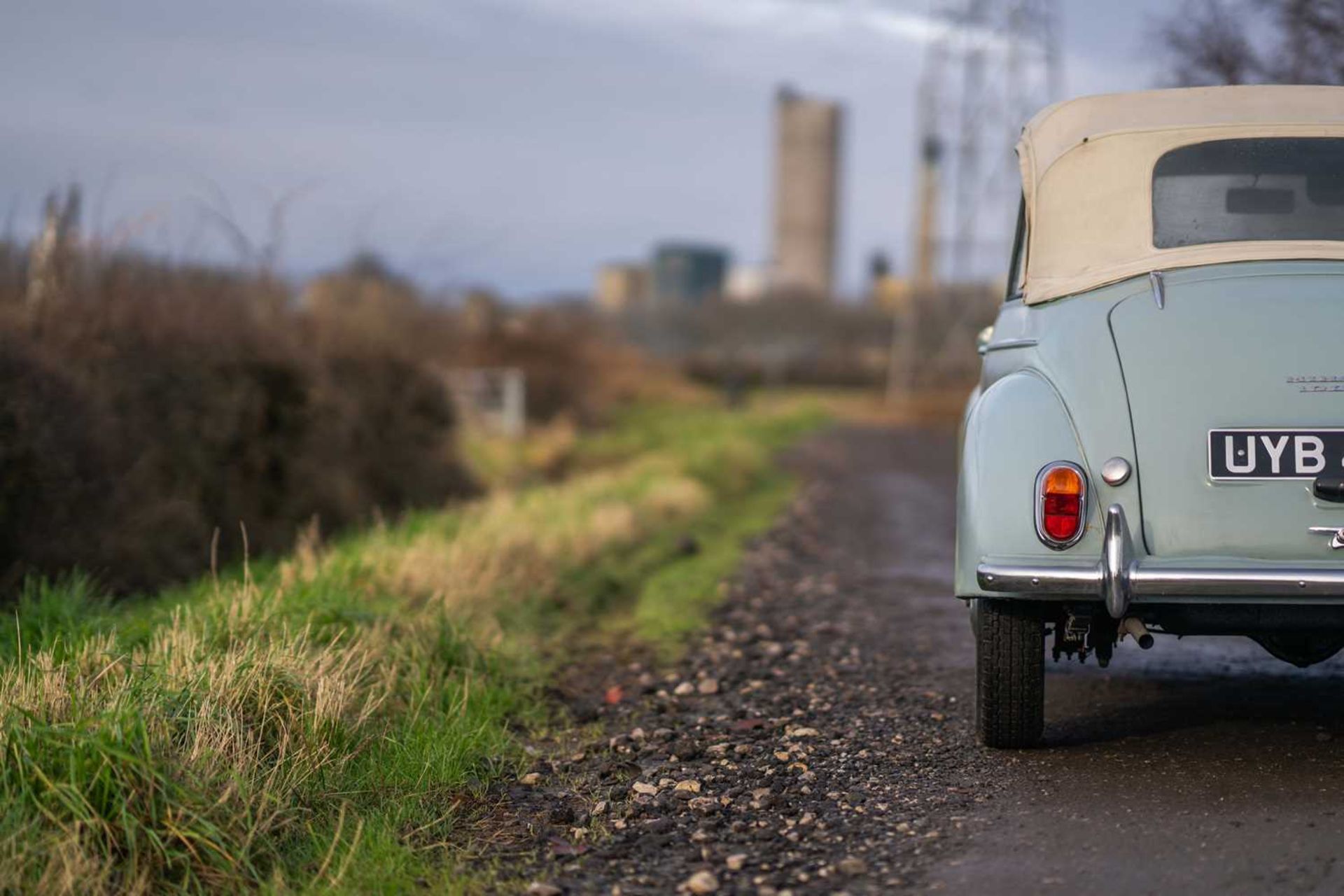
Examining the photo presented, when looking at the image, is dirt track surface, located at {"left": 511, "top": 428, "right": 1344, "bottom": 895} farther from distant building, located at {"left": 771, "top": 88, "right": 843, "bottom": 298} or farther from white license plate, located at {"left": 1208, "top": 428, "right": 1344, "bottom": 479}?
distant building, located at {"left": 771, "top": 88, "right": 843, "bottom": 298}

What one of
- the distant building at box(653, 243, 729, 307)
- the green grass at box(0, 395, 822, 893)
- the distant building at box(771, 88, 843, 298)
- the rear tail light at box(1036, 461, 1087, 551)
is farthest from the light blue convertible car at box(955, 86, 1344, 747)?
the distant building at box(771, 88, 843, 298)

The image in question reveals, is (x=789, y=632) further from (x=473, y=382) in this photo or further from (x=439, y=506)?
(x=473, y=382)

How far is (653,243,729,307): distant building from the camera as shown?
132 m

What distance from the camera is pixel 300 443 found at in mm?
11852

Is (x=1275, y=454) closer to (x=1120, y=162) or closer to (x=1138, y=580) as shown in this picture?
(x=1138, y=580)

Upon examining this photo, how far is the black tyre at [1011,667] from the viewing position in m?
4.56

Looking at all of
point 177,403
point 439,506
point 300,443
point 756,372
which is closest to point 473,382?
point 439,506

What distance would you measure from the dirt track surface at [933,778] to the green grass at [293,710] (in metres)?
0.44

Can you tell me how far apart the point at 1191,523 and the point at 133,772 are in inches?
128

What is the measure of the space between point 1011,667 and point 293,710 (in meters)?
2.44

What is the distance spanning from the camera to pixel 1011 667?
4594mm

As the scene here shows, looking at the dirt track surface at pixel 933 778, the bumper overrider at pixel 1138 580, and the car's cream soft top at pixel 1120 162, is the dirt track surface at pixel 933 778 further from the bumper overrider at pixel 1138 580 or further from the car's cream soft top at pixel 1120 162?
the car's cream soft top at pixel 1120 162

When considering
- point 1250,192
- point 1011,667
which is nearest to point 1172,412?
point 1011,667

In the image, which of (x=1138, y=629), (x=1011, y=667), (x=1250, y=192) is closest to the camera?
(x=1138, y=629)
